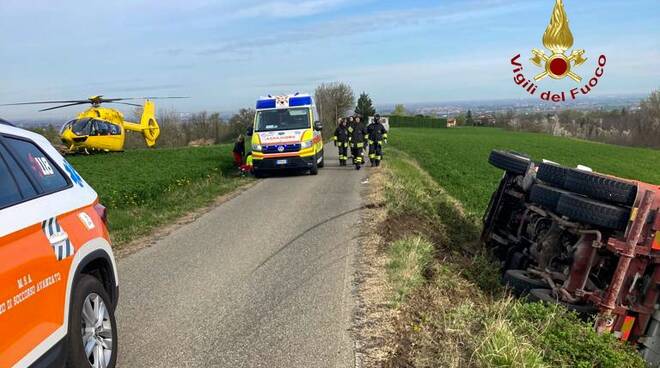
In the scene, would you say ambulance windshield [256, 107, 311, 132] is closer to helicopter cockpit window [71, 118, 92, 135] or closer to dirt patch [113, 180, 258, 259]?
dirt patch [113, 180, 258, 259]

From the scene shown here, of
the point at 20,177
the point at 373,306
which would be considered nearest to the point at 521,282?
the point at 373,306

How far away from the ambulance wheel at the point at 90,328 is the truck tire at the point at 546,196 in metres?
5.48

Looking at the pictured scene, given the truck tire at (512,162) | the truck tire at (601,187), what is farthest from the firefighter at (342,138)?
the truck tire at (601,187)

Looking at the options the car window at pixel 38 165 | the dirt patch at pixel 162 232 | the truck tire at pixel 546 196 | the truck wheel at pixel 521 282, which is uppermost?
the car window at pixel 38 165

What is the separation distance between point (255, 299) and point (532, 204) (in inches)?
175

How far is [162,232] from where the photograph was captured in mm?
9625

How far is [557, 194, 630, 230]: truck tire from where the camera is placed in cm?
589

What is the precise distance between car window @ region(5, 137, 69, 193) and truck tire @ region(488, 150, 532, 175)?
7049 millimetres

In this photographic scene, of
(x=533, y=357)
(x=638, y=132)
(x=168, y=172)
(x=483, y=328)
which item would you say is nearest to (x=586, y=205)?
(x=483, y=328)

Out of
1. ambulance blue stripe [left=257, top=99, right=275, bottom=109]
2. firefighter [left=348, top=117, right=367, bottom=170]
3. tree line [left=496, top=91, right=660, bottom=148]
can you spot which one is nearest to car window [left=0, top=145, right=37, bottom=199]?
ambulance blue stripe [left=257, top=99, right=275, bottom=109]

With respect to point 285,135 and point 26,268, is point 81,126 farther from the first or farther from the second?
point 26,268

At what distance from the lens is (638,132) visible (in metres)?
67.4

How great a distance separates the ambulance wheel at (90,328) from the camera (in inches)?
131

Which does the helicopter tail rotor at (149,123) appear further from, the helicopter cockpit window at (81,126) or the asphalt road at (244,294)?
the asphalt road at (244,294)
